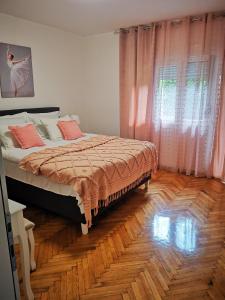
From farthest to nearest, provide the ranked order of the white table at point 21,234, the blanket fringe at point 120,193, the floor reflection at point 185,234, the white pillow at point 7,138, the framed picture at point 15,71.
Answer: the framed picture at point 15,71
the white pillow at point 7,138
the blanket fringe at point 120,193
the floor reflection at point 185,234
the white table at point 21,234

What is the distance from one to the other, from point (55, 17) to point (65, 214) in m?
2.95

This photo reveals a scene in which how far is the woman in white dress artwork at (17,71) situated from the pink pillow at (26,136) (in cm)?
80

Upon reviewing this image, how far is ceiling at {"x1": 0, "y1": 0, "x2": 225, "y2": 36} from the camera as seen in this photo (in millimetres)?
2838

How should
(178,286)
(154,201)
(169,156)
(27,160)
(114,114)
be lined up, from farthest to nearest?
1. (114,114)
2. (169,156)
3. (154,201)
4. (27,160)
5. (178,286)

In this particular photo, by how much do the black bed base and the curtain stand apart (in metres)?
1.92

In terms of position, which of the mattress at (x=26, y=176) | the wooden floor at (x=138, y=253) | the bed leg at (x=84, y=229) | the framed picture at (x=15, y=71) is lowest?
the wooden floor at (x=138, y=253)

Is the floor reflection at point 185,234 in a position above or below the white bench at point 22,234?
below

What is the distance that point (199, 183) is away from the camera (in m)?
3.55

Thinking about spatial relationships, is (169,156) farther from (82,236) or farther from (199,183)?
(82,236)

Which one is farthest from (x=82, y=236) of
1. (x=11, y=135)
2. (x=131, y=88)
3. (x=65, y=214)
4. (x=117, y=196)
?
(x=131, y=88)

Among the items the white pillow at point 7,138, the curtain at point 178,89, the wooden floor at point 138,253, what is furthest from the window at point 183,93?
the white pillow at point 7,138

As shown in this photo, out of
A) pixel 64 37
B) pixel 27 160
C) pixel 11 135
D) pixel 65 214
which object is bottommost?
pixel 65 214

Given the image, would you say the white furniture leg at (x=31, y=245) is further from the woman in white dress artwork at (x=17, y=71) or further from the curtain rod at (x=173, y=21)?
the curtain rod at (x=173, y=21)

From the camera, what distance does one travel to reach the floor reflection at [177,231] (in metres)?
2.14
